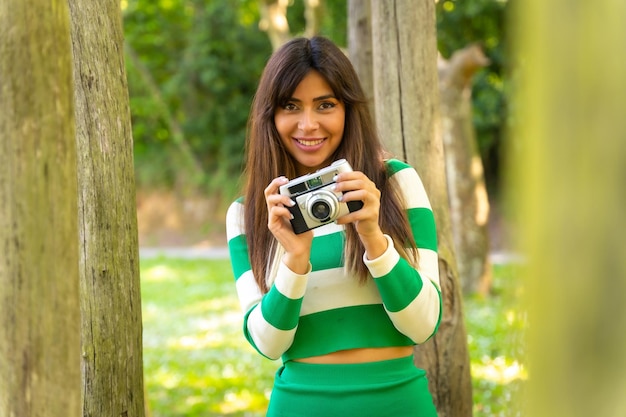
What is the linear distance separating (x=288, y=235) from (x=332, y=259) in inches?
8.8

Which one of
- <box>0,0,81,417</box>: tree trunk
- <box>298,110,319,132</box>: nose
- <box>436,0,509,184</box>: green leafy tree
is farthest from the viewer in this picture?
<box>436,0,509,184</box>: green leafy tree

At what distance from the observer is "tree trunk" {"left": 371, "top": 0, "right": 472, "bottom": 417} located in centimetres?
325

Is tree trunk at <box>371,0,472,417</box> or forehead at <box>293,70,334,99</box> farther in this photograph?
tree trunk at <box>371,0,472,417</box>

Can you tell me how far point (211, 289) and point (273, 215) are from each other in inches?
420

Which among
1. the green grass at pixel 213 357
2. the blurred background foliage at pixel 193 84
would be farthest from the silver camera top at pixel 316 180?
the blurred background foliage at pixel 193 84

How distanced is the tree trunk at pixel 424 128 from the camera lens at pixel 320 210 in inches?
51.9

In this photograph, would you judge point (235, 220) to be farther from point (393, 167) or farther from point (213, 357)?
point (213, 357)

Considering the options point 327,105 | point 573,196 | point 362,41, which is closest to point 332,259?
point 327,105

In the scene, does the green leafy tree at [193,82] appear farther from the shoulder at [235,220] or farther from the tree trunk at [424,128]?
the shoulder at [235,220]

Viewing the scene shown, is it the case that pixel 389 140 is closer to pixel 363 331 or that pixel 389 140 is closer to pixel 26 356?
pixel 363 331

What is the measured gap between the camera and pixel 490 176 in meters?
19.1

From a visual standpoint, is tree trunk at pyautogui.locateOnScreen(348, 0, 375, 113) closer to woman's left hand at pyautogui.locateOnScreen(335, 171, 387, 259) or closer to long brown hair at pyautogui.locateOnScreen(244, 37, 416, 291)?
long brown hair at pyautogui.locateOnScreen(244, 37, 416, 291)

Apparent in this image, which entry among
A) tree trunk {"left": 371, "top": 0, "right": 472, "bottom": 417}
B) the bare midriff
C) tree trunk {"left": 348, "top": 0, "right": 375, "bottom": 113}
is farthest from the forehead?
tree trunk {"left": 348, "top": 0, "right": 375, "bottom": 113}

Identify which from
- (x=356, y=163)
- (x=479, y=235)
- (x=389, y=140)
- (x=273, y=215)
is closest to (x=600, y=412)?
(x=273, y=215)
